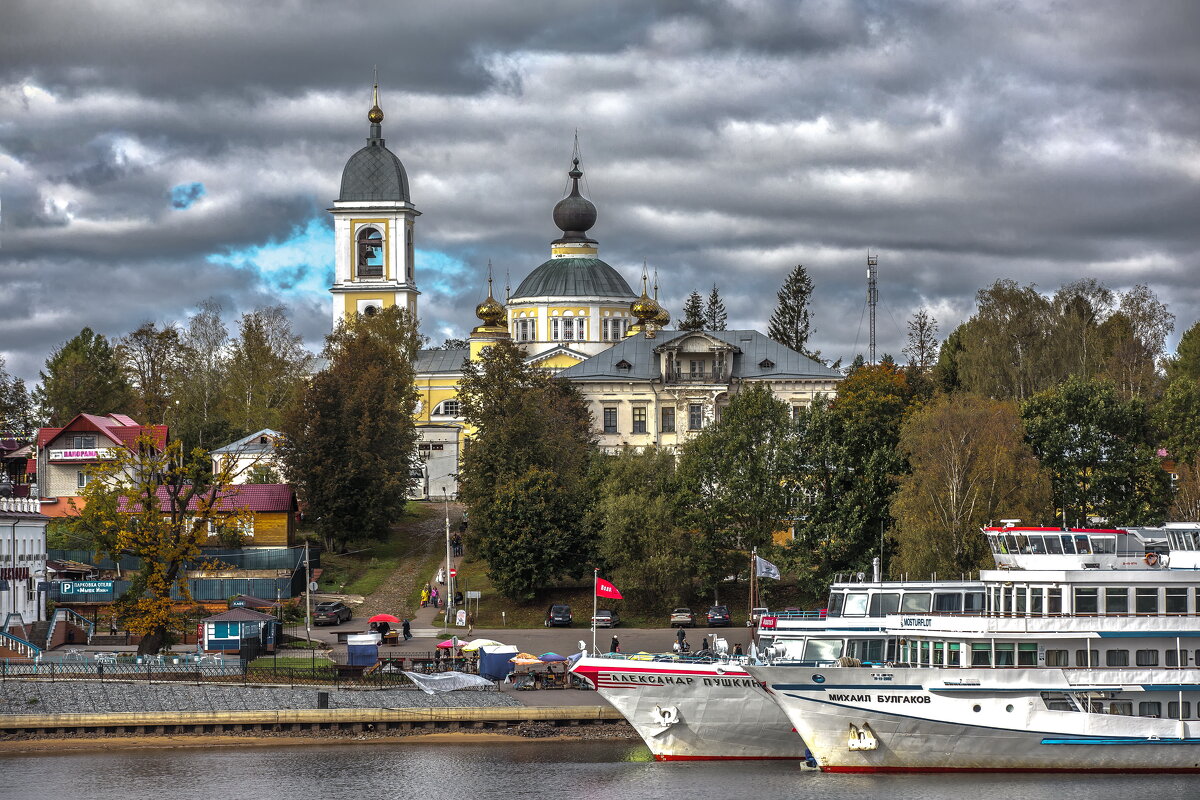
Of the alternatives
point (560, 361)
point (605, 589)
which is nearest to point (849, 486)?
point (605, 589)

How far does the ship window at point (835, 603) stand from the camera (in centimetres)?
5384

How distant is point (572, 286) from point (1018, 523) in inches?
3416

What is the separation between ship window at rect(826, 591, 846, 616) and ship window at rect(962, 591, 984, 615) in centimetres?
370

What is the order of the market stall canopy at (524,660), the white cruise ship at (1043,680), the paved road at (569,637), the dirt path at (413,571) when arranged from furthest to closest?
the dirt path at (413,571) → the paved road at (569,637) → the market stall canopy at (524,660) → the white cruise ship at (1043,680)

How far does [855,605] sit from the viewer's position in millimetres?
53500

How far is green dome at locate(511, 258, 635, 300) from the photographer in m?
138

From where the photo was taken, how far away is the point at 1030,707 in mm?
50812

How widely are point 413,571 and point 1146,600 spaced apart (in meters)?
45.3

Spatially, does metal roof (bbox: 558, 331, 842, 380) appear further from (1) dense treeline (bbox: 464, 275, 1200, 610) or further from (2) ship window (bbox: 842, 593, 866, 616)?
(2) ship window (bbox: 842, 593, 866, 616)

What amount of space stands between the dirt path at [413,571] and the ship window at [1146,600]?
112ft

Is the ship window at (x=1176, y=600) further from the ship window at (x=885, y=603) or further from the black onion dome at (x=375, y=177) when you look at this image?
the black onion dome at (x=375, y=177)

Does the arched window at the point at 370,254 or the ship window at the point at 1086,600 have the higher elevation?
the arched window at the point at 370,254

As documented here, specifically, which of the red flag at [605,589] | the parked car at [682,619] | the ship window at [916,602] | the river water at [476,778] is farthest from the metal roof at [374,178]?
the ship window at [916,602]

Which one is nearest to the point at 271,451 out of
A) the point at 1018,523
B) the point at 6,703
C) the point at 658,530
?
the point at 658,530
